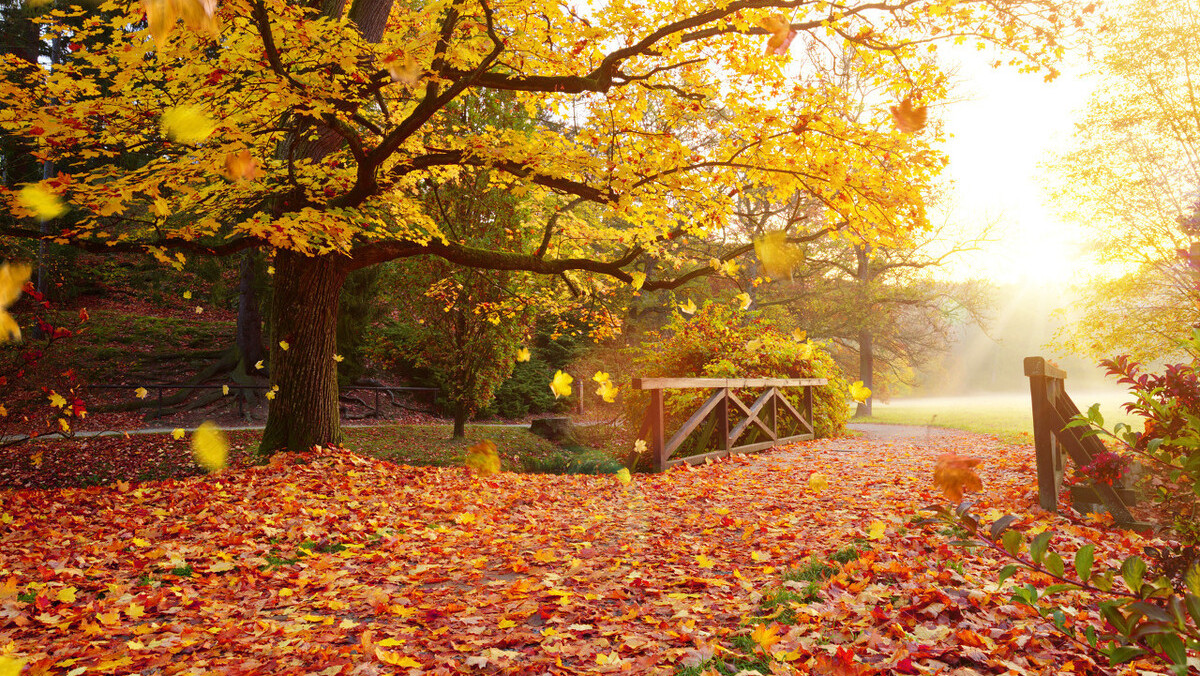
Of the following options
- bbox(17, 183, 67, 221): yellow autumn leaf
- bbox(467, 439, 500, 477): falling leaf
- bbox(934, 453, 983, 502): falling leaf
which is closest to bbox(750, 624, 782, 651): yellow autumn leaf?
bbox(934, 453, 983, 502): falling leaf

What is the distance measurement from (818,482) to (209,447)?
12.0m

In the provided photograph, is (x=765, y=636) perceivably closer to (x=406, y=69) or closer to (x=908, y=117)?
(x=406, y=69)

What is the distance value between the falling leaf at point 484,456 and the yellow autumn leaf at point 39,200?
647 cm

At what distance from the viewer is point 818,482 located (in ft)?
21.5

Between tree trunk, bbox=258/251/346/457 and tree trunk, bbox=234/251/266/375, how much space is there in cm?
983

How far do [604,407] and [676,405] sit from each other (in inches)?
436

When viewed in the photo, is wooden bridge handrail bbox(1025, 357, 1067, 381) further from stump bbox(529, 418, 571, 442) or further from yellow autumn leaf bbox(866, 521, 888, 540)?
stump bbox(529, 418, 571, 442)

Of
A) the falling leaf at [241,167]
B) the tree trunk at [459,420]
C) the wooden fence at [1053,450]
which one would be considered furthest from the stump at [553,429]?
the wooden fence at [1053,450]

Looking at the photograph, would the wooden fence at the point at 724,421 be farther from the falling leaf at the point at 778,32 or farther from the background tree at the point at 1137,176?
the background tree at the point at 1137,176

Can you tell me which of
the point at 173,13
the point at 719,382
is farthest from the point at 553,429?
the point at 173,13

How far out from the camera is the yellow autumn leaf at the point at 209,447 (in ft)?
36.3

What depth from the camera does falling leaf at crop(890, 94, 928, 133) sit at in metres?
5.92

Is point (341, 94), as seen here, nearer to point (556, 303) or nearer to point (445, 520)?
point (445, 520)

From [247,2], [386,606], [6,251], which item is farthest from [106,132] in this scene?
[6,251]
